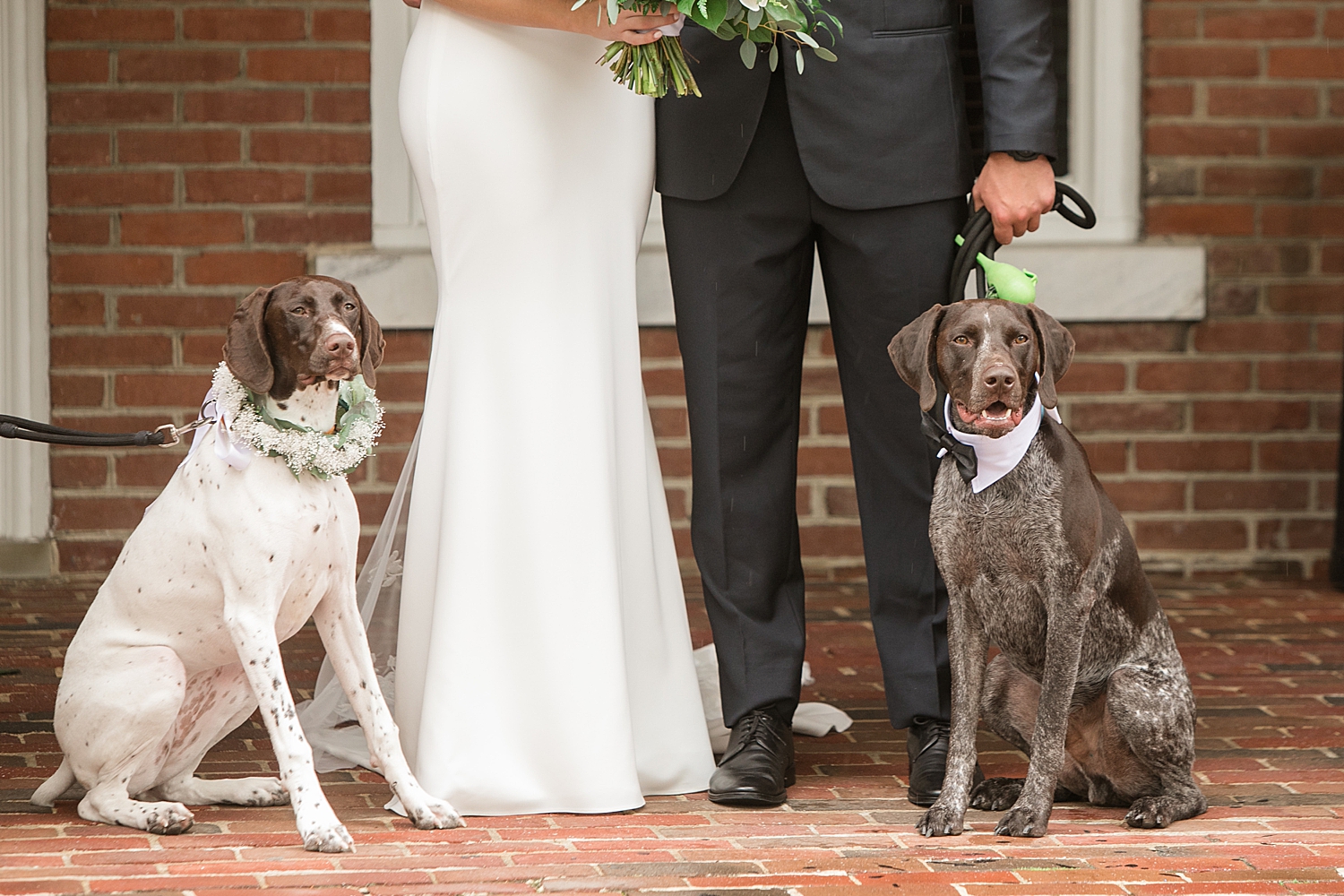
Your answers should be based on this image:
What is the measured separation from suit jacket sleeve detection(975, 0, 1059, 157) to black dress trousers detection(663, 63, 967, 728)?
0.21 metres

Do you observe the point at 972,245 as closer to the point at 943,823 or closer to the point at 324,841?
the point at 943,823

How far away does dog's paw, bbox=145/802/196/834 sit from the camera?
325 centimetres

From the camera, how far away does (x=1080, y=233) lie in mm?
6289

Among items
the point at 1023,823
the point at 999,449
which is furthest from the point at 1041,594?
the point at 1023,823

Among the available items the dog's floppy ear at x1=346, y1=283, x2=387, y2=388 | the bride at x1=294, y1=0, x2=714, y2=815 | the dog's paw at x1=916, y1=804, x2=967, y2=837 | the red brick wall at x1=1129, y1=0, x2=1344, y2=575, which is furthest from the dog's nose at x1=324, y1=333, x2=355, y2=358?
the red brick wall at x1=1129, y1=0, x2=1344, y2=575

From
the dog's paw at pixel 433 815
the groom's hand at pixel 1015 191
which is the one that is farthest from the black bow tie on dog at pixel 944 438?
the dog's paw at pixel 433 815

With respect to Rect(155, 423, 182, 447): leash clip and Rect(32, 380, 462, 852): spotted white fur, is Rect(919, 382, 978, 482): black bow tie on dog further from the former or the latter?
Rect(155, 423, 182, 447): leash clip

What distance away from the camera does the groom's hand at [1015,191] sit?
3.50 meters

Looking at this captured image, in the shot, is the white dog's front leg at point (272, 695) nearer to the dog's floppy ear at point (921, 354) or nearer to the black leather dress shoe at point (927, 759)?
the black leather dress shoe at point (927, 759)

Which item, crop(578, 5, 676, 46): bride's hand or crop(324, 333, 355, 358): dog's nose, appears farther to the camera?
crop(578, 5, 676, 46): bride's hand

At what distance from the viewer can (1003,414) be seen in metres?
3.19

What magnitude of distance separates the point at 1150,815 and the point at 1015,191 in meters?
1.39

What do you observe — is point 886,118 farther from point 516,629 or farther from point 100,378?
point 100,378

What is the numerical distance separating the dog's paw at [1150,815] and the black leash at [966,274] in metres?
0.80
